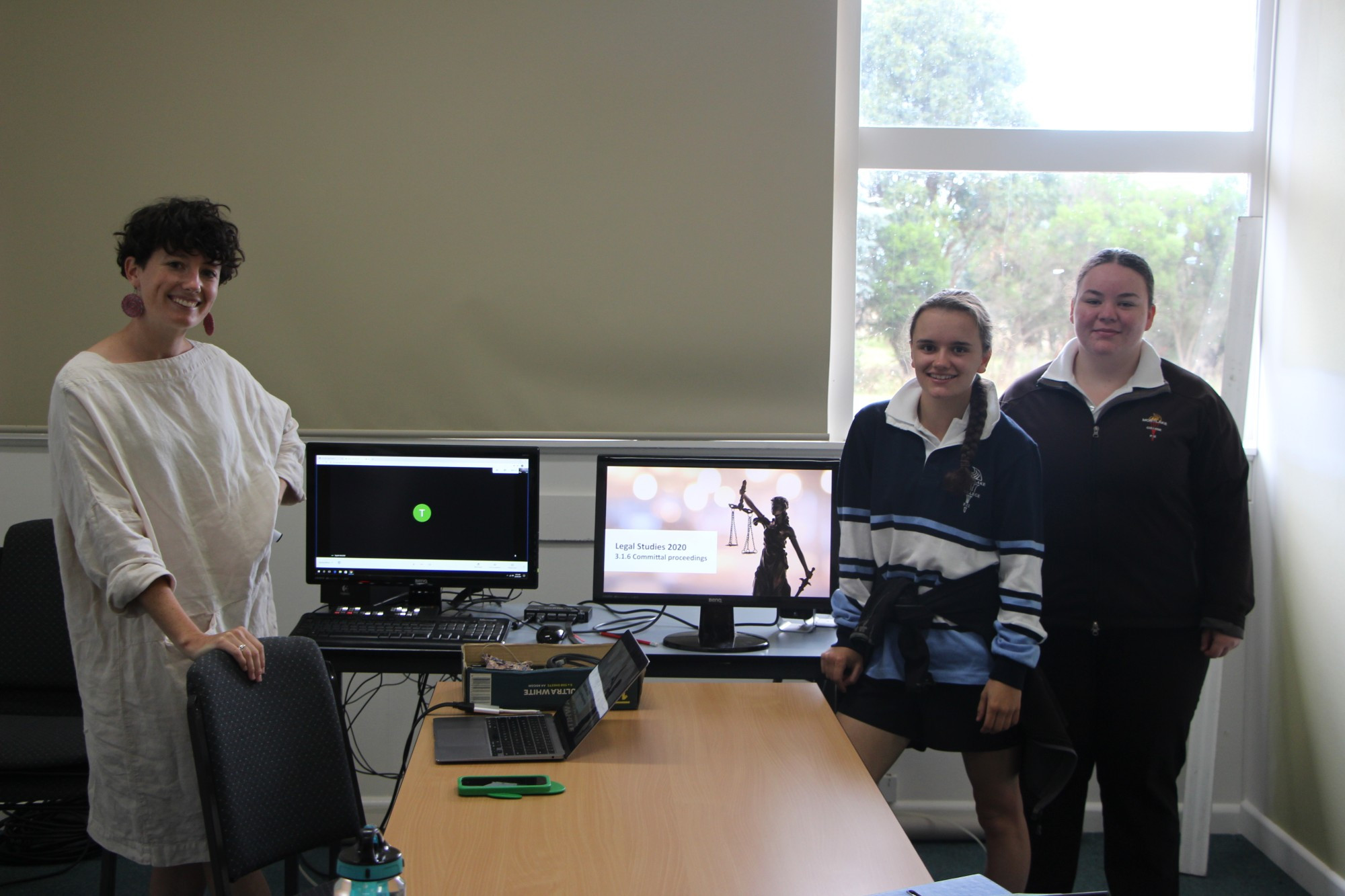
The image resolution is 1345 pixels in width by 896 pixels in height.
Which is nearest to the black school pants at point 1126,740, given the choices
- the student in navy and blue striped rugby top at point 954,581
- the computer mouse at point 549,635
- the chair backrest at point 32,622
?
the student in navy and blue striped rugby top at point 954,581

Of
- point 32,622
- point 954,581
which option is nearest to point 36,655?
point 32,622

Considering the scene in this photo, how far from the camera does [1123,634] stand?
2180mm

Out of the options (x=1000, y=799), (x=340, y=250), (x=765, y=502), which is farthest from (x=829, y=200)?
(x=1000, y=799)

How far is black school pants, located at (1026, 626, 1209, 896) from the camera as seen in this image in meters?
2.17

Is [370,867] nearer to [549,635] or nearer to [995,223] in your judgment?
[549,635]

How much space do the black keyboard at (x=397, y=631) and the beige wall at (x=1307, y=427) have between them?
2.23 meters

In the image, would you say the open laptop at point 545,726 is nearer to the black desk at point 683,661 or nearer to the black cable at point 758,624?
the black desk at point 683,661

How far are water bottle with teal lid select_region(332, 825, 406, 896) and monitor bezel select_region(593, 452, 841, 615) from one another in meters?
1.35

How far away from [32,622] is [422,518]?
1.00 metres

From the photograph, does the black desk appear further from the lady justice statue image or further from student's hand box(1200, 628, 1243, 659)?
student's hand box(1200, 628, 1243, 659)

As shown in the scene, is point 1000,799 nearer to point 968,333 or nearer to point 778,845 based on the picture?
point 778,845

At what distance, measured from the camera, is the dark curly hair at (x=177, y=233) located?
72.6 inches

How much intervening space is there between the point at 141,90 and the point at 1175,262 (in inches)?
128

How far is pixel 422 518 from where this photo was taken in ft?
8.68
